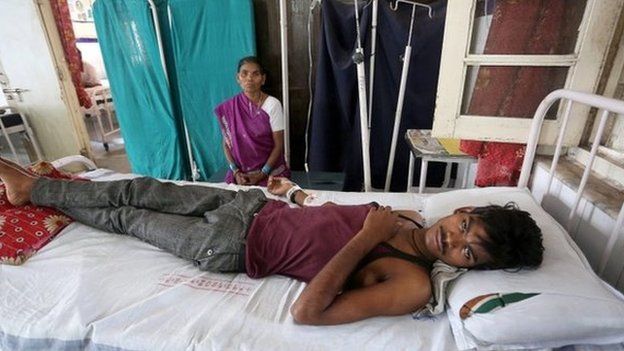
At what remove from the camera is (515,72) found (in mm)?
1354

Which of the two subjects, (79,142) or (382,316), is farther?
(79,142)

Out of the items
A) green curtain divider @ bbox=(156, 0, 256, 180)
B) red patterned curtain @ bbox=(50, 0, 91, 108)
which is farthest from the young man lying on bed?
red patterned curtain @ bbox=(50, 0, 91, 108)

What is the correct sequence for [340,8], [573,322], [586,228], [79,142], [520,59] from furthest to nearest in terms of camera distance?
[79,142]
[340,8]
[520,59]
[586,228]
[573,322]

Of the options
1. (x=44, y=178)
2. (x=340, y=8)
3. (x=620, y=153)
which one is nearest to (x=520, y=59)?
(x=620, y=153)

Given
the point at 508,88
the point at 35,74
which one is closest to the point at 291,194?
the point at 508,88

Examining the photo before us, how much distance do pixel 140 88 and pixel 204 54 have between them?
0.70 meters

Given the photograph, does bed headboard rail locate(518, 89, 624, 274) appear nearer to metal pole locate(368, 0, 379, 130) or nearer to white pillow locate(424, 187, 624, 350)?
white pillow locate(424, 187, 624, 350)

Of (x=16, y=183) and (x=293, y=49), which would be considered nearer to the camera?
(x=16, y=183)

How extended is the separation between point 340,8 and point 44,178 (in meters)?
1.93

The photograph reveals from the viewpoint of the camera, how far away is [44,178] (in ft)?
4.61

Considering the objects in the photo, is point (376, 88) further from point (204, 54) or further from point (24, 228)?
point (24, 228)

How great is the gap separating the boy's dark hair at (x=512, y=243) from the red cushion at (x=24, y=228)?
160 centimetres

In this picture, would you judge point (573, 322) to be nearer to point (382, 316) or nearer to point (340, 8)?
point (382, 316)

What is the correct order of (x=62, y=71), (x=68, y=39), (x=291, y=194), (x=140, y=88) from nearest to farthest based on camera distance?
(x=291, y=194) < (x=140, y=88) < (x=62, y=71) < (x=68, y=39)
